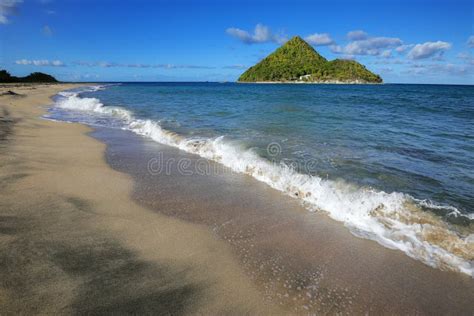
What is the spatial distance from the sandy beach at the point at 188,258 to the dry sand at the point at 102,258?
1cm

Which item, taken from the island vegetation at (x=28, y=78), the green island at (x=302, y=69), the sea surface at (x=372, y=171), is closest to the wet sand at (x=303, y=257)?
the sea surface at (x=372, y=171)

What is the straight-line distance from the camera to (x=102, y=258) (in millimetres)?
3447

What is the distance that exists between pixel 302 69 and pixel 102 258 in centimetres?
16908

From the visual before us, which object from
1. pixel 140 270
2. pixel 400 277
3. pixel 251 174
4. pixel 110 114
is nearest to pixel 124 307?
pixel 140 270

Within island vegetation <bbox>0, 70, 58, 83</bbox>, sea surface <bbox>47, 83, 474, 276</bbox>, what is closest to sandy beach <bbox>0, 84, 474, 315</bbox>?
sea surface <bbox>47, 83, 474, 276</bbox>

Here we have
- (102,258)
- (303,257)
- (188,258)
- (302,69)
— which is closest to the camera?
(102,258)

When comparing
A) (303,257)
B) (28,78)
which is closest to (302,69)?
(28,78)

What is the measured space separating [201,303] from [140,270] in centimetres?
91

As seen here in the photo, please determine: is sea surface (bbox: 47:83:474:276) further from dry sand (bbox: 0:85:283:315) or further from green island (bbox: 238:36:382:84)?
green island (bbox: 238:36:382:84)

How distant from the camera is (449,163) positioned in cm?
782

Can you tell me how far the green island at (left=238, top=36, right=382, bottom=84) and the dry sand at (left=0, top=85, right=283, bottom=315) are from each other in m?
153

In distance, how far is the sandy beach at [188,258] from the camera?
287cm

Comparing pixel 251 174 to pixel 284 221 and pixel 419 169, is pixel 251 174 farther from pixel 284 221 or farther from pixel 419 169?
pixel 419 169

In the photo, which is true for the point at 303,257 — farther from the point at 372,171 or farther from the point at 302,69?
the point at 302,69
